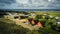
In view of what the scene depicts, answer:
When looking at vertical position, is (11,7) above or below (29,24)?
above

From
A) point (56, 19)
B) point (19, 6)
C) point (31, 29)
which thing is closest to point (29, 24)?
point (31, 29)

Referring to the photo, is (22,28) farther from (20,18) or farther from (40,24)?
(40,24)

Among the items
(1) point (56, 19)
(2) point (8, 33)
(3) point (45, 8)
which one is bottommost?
(2) point (8, 33)

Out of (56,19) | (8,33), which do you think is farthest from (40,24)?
(8,33)

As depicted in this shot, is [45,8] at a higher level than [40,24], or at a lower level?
higher

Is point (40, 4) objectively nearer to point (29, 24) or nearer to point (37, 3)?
point (37, 3)

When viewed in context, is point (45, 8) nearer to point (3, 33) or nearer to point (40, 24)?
point (40, 24)

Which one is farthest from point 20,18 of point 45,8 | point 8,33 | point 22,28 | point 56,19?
point 56,19
